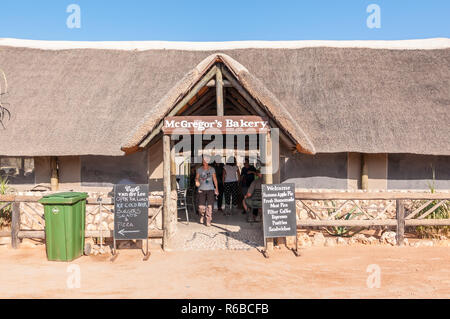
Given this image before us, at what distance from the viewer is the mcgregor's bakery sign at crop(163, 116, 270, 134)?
23.9ft

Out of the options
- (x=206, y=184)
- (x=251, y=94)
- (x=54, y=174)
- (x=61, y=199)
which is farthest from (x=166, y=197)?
(x=54, y=174)

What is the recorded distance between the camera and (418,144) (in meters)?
8.99

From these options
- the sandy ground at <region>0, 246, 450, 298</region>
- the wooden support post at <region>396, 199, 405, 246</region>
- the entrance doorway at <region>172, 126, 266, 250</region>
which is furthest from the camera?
the wooden support post at <region>396, 199, 405, 246</region>

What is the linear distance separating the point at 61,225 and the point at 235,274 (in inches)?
147

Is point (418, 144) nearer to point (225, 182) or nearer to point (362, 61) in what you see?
point (362, 61)

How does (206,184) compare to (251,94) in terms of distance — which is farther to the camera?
(206,184)

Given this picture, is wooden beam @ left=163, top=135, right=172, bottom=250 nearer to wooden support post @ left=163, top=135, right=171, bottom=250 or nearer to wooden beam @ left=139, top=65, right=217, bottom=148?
wooden support post @ left=163, top=135, right=171, bottom=250

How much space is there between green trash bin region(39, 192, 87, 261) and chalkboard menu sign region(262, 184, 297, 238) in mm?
4089

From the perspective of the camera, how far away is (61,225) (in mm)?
6750

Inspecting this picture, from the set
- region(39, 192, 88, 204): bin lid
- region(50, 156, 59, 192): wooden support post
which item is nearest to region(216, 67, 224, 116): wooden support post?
region(39, 192, 88, 204): bin lid

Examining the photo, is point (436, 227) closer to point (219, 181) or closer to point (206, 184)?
point (206, 184)
